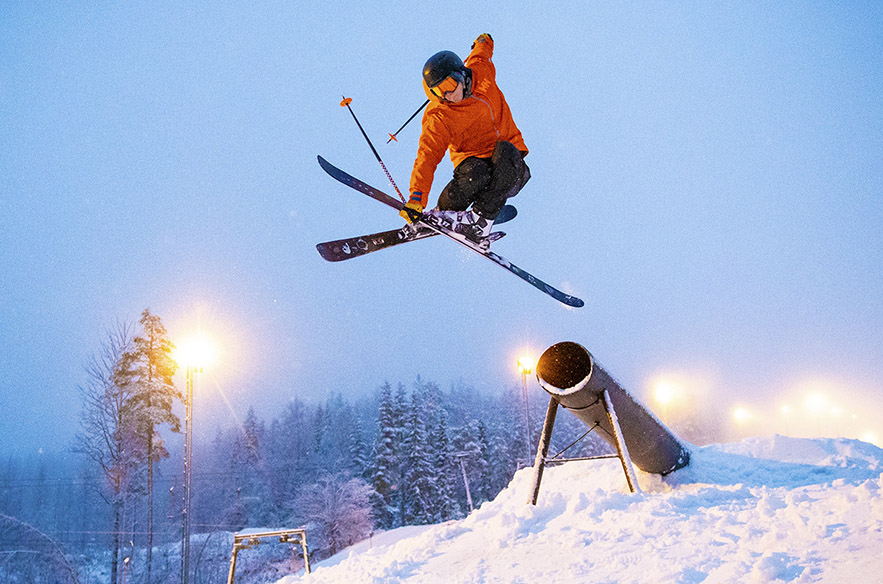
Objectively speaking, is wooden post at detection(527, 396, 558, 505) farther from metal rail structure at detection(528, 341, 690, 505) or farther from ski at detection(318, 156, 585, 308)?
ski at detection(318, 156, 585, 308)

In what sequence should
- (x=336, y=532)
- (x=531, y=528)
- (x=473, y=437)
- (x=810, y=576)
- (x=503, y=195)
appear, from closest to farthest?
(x=810, y=576)
(x=531, y=528)
(x=503, y=195)
(x=336, y=532)
(x=473, y=437)

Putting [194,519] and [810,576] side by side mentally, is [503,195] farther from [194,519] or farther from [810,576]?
[194,519]

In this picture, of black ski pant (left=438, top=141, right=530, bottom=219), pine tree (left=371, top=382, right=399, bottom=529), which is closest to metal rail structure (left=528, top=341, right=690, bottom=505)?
black ski pant (left=438, top=141, right=530, bottom=219)

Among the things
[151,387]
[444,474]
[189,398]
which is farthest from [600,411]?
[444,474]

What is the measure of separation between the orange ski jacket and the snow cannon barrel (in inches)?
123

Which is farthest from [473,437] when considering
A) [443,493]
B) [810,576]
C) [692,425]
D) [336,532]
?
[810,576]

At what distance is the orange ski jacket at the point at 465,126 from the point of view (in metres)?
5.54

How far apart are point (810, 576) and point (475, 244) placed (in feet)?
16.9

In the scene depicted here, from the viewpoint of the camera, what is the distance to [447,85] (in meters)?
5.24

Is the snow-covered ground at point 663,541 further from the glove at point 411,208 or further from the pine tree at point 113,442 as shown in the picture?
the pine tree at point 113,442

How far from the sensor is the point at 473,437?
153 ft

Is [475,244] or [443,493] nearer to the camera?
[475,244]

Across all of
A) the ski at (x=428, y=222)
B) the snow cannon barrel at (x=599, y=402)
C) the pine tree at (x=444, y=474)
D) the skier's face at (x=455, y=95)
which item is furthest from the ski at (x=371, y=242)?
the pine tree at (x=444, y=474)

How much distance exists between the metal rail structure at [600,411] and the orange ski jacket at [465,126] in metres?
3.12
